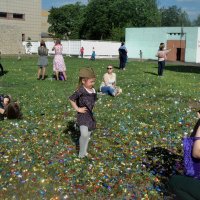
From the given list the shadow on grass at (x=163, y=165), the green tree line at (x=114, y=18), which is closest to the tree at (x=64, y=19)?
the green tree line at (x=114, y=18)

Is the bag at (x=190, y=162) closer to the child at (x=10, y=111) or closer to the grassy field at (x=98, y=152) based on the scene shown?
the grassy field at (x=98, y=152)

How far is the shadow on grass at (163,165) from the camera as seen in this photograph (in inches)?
248

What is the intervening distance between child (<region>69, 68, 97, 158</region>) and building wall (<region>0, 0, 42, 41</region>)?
252ft

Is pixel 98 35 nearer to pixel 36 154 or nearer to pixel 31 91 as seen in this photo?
pixel 31 91

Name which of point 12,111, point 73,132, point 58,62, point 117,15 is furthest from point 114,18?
point 73,132

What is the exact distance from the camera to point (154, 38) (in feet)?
208

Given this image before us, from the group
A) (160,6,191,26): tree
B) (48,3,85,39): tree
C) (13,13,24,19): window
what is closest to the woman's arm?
(13,13,24,19): window

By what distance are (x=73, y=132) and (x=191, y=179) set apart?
460 cm

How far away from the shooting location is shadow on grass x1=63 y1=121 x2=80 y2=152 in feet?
27.1

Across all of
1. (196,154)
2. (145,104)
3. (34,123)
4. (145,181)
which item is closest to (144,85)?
(145,104)

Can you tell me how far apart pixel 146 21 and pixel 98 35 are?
38.1 ft

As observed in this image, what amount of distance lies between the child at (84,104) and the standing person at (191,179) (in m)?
2.59

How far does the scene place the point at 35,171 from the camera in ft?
22.0

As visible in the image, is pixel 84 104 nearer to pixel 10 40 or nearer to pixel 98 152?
pixel 98 152
